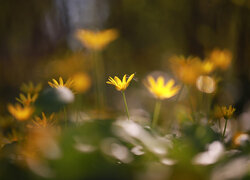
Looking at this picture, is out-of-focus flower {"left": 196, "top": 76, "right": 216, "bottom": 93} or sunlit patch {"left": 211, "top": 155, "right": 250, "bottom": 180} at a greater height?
out-of-focus flower {"left": 196, "top": 76, "right": 216, "bottom": 93}

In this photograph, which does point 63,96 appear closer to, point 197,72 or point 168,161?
point 168,161

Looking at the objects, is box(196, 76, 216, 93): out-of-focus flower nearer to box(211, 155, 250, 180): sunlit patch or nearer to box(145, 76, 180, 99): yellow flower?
box(145, 76, 180, 99): yellow flower

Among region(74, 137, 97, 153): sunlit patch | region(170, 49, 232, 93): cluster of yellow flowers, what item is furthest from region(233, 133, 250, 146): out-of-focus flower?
region(74, 137, 97, 153): sunlit patch

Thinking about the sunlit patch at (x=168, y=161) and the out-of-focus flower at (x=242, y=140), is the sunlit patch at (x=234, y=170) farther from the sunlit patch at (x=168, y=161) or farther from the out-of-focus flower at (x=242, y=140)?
the out-of-focus flower at (x=242, y=140)

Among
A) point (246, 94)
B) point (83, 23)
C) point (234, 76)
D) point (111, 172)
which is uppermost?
point (83, 23)

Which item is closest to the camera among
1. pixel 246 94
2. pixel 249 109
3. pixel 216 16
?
pixel 249 109

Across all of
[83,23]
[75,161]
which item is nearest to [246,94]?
[75,161]

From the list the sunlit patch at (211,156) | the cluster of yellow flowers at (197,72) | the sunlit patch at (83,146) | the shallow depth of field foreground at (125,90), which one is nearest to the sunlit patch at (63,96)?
the shallow depth of field foreground at (125,90)

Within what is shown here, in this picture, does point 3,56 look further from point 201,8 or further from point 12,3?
point 201,8
